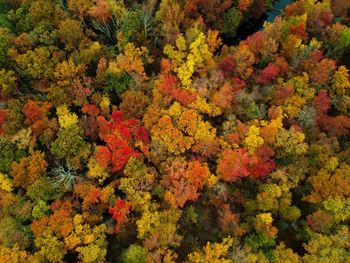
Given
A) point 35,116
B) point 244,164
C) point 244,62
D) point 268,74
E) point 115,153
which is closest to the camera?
point 115,153

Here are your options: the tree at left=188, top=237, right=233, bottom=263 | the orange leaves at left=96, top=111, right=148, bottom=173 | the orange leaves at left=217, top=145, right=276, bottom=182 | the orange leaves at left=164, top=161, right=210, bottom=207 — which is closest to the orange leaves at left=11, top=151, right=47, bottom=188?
the orange leaves at left=96, top=111, right=148, bottom=173

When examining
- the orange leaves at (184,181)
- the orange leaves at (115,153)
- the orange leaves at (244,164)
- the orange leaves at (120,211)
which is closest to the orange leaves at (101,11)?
the orange leaves at (115,153)

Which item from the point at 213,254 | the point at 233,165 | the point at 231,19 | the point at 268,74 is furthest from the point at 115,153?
the point at 231,19

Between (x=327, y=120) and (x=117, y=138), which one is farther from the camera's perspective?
(x=327, y=120)

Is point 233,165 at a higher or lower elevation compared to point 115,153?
higher

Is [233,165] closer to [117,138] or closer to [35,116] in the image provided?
[117,138]

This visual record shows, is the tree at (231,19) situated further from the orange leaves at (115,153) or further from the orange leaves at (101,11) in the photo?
the orange leaves at (115,153)

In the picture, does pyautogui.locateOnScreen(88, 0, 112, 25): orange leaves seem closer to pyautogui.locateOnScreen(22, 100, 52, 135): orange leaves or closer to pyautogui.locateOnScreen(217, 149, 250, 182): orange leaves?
pyautogui.locateOnScreen(22, 100, 52, 135): orange leaves

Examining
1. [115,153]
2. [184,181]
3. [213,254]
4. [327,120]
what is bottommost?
[213,254]

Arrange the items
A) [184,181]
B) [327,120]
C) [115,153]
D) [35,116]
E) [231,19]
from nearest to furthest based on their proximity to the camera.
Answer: [184,181], [115,153], [35,116], [327,120], [231,19]
